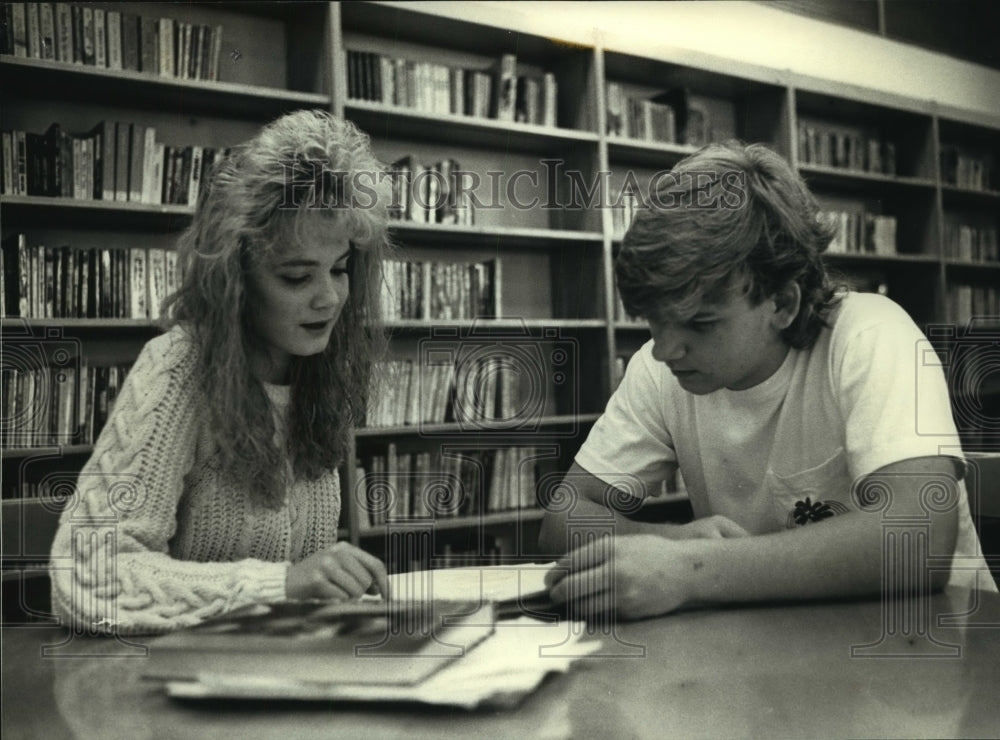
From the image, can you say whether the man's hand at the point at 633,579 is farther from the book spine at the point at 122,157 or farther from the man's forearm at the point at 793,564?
the book spine at the point at 122,157

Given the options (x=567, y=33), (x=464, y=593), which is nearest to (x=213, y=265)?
(x=464, y=593)

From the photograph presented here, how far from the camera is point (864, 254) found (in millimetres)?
1021

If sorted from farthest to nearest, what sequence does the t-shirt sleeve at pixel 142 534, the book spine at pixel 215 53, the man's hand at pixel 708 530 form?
1. the book spine at pixel 215 53
2. the man's hand at pixel 708 530
3. the t-shirt sleeve at pixel 142 534

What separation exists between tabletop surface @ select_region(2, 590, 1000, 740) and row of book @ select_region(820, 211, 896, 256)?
60 cm

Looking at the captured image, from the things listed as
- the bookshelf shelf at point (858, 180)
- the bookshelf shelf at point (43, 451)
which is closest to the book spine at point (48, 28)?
the bookshelf shelf at point (43, 451)

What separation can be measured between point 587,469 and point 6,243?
82cm

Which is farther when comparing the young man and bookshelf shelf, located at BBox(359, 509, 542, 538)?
bookshelf shelf, located at BBox(359, 509, 542, 538)

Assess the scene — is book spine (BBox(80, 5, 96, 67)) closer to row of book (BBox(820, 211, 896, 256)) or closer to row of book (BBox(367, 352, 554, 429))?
row of book (BBox(367, 352, 554, 429))

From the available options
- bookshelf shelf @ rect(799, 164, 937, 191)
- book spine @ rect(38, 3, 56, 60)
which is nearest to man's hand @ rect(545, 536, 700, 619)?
bookshelf shelf @ rect(799, 164, 937, 191)

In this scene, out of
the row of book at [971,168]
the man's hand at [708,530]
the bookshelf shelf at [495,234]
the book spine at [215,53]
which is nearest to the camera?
the man's hand at [708,530]

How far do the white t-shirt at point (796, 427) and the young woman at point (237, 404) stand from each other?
0.33 meters

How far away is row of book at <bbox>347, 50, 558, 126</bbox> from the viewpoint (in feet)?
4.83

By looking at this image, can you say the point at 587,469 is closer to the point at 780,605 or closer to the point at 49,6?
the point at 780,605

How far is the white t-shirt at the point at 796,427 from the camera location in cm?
74
